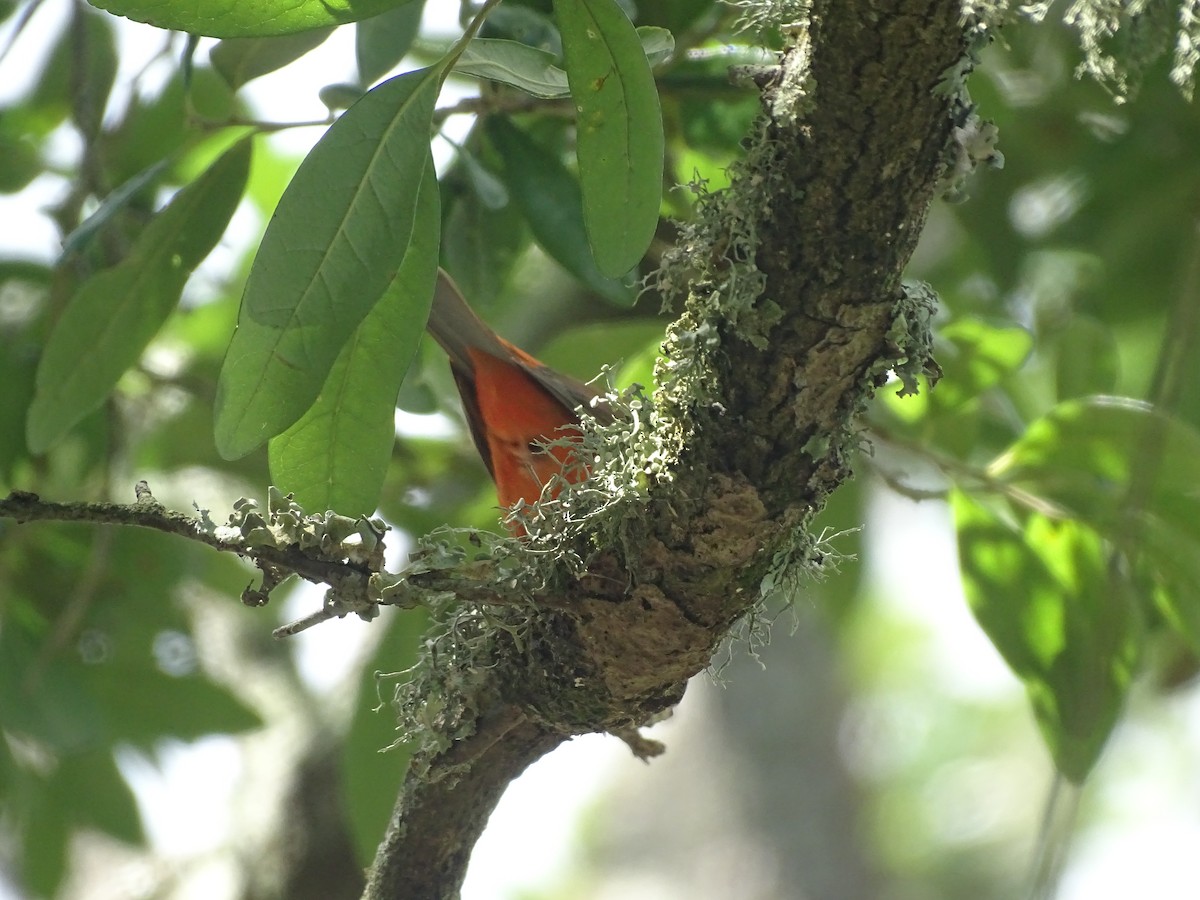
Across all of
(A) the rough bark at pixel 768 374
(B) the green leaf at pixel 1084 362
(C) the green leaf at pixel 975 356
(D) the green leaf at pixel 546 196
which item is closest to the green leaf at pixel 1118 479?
(C) the green leaf at pixel 975 356

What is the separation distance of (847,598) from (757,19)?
7.85 feet

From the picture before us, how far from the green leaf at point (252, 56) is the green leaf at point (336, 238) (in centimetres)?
91

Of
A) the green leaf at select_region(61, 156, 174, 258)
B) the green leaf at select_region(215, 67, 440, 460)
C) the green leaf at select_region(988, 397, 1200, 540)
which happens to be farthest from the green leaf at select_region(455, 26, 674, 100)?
the green leaf at select_region(988, 397, 1200, 540)

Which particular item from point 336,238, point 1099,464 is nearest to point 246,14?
point 336,238

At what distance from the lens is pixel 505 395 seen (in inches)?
121

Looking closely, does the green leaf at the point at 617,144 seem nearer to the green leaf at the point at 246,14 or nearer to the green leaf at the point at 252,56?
the green leaf at the point at 246,14

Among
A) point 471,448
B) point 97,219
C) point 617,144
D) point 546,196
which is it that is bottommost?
point 471,448

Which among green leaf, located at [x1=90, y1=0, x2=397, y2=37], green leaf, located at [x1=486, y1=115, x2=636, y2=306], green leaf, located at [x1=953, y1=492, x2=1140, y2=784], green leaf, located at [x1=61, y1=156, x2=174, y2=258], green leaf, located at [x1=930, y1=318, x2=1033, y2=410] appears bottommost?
green leaf, located at [x1=953, y1=492, x2=1140, y2=784]

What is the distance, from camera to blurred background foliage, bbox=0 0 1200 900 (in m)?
2.60

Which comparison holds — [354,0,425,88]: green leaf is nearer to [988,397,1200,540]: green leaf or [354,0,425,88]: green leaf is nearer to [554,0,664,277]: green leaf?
[554,0,664,277]: green leaf

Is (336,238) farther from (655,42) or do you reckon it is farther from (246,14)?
(655,42)

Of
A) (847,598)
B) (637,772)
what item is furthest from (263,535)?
(637,772)

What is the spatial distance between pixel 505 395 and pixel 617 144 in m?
1.46

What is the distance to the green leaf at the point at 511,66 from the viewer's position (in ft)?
5.71
